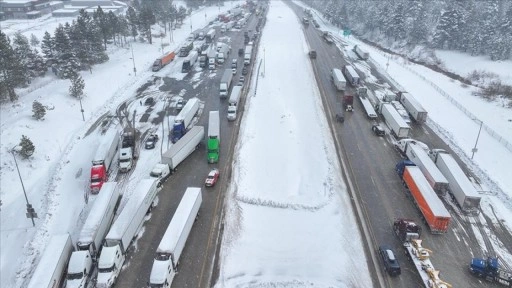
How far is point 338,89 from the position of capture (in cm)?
7956

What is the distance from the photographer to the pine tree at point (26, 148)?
172 feet

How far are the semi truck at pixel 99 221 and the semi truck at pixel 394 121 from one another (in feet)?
136

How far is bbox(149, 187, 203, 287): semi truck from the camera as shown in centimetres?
3195

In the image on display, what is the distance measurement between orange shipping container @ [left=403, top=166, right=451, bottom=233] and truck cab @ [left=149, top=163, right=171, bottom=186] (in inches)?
1175

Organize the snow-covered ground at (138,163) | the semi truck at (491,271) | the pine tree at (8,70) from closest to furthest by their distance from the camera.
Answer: the semi truck at (491,271), the snow-covered ground at (138,163), the pine tree at (8,70)

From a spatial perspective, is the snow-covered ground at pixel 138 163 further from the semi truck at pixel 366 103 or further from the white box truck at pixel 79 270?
the semi truck at pixel 366 103

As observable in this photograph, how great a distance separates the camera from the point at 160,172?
158 ft

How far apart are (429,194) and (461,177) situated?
6.88m

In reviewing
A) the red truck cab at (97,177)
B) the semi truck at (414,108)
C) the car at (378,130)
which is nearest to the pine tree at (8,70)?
the red truck cab at (97,177)

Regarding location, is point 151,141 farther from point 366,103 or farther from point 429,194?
point 366,103

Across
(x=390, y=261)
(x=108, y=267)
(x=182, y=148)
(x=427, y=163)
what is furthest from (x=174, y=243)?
(x=427, y=163)

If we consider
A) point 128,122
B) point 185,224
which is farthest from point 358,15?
point 185,224

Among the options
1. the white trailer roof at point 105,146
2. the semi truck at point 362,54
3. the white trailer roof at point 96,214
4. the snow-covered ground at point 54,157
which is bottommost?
the snow-covered ground at point 54,157

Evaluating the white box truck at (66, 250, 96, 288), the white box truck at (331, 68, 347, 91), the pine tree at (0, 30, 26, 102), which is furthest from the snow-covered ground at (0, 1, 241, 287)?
the white box truck at (331, 68, 347, 91)
